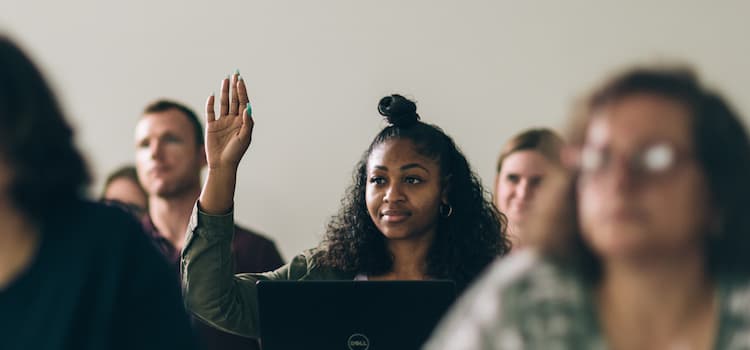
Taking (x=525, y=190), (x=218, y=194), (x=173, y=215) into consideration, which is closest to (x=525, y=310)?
(x=218, y=194)

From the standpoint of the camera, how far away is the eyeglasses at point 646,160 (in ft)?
3.51

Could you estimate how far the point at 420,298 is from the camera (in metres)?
1.95

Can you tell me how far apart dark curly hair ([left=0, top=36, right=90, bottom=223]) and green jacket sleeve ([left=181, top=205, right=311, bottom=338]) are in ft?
2.66

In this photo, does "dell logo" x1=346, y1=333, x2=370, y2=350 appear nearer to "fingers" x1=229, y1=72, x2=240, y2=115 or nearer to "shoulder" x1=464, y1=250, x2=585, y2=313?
"fingers" x1=229, y1=72, x2=240, y2=115

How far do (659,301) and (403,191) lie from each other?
1.34 meters

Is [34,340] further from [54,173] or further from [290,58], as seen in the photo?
[290,58]

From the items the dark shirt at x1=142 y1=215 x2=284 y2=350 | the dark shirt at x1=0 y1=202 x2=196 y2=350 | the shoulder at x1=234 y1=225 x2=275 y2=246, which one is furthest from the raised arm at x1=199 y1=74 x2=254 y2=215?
the shoulder at x1=234 y1=225 x2=275 y2=246

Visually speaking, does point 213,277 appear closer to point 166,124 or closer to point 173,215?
point 173,215

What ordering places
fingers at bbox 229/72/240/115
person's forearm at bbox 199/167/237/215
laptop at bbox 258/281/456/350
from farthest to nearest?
fingers at bbox 229/72/240/115 < person's forearm at bbox 199/167/237/215 < laptop at bbox 258/281/456/350

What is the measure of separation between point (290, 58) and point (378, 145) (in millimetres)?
1693

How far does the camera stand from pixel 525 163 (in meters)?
3.28

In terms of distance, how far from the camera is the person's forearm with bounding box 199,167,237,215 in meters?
2.21

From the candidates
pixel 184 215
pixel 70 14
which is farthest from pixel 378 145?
pixel 70 14

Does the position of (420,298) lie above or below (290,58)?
below
